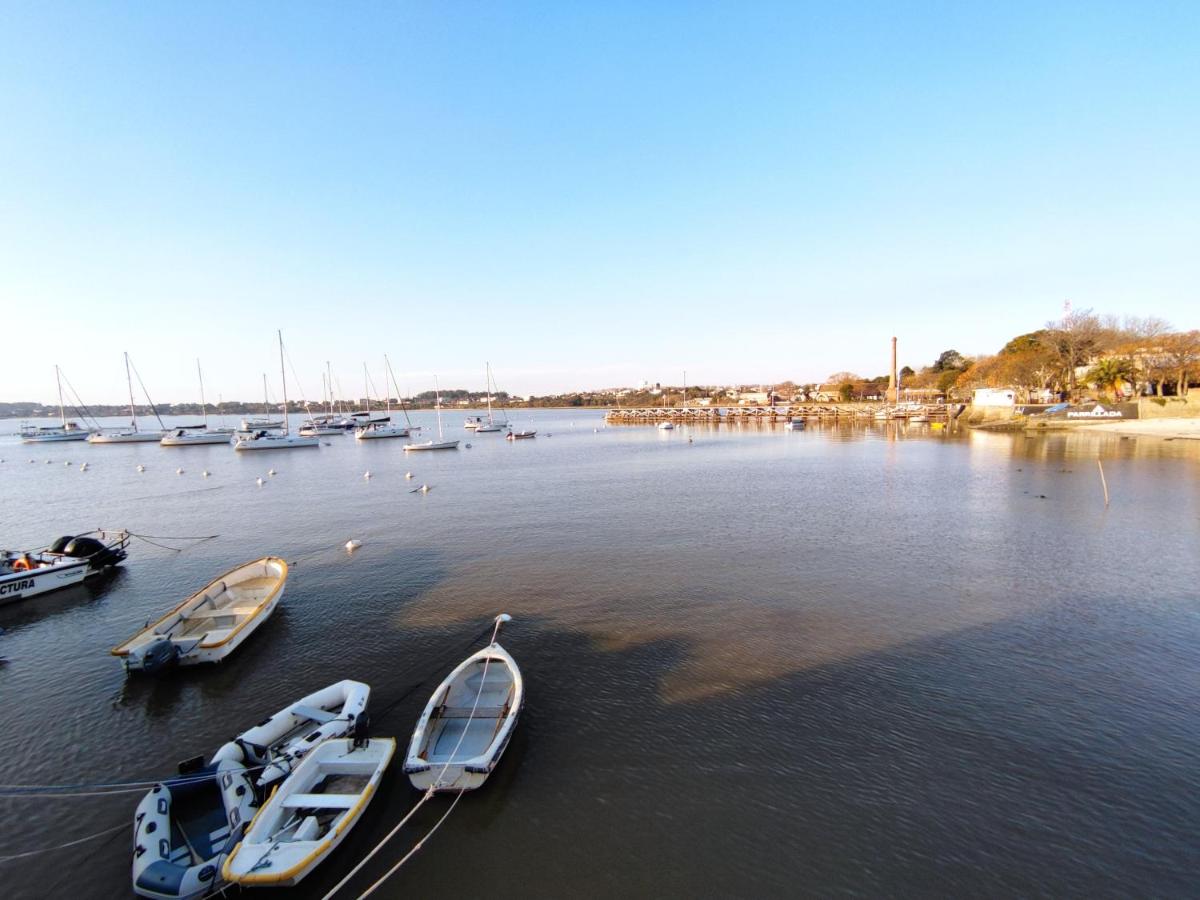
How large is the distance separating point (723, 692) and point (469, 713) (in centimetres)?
594

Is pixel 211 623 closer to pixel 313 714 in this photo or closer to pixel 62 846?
pixel 313 714

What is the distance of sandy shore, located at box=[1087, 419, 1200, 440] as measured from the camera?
59312 mm

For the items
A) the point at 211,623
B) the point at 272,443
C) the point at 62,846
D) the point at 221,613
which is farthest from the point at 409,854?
the point at 272,443

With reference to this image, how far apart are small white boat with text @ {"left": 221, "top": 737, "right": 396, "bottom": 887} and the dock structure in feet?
385

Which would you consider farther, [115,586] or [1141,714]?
[115,586]

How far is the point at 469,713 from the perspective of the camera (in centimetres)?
1118

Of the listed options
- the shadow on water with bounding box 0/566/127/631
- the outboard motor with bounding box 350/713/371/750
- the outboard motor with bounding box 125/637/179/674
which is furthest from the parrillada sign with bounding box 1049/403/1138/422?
the shadow on water with bounding box 0/566/127/631

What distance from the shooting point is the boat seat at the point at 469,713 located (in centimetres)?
1108

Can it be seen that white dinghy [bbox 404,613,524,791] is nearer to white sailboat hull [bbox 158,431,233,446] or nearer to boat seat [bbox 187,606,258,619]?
boat seat [bbox 187,606,258,619]

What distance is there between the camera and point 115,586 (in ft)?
71.8

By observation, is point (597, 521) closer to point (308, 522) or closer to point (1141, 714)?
point (308, 522)

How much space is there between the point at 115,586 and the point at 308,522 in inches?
423

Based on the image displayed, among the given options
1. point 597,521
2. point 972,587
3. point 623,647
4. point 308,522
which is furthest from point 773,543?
point 308,522

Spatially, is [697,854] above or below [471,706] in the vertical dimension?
below
